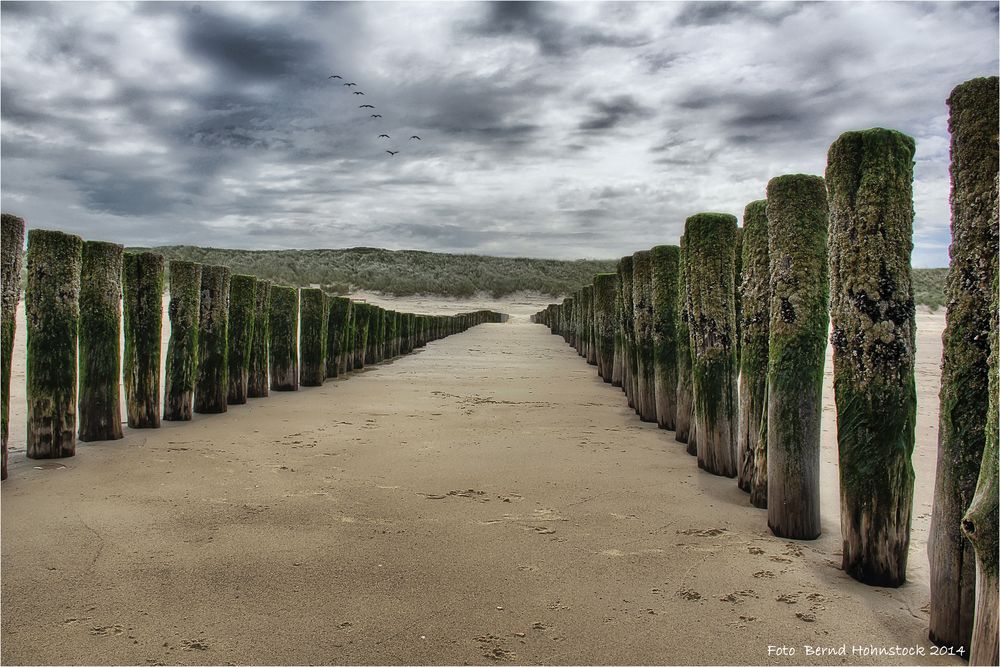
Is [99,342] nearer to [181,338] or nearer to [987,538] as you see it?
[181,338]

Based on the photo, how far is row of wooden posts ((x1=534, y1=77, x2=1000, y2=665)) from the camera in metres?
2.60

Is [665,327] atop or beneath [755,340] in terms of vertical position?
atop

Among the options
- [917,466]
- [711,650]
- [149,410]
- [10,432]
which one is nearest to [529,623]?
[711,650]

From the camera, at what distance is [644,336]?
784 cm

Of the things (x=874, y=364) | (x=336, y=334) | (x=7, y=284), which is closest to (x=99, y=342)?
(x=7, y=284)

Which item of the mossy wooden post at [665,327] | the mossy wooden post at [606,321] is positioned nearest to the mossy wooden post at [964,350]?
the mossy wooden post at [665,327]

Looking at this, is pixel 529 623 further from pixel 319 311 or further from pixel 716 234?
pixel 319 311

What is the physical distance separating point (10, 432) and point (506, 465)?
15.2ft

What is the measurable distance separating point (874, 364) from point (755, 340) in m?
1.40

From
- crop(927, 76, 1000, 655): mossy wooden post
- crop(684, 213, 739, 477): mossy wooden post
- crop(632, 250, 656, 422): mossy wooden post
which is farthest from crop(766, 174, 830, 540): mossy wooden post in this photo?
crop(632, 250, 656, 422): mossy wooden post

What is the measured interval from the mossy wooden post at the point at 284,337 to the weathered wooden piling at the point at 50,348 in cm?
461

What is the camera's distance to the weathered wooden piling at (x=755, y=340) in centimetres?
456

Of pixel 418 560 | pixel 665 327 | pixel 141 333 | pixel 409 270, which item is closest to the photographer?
pixel 418 560

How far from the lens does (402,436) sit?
684 cm
